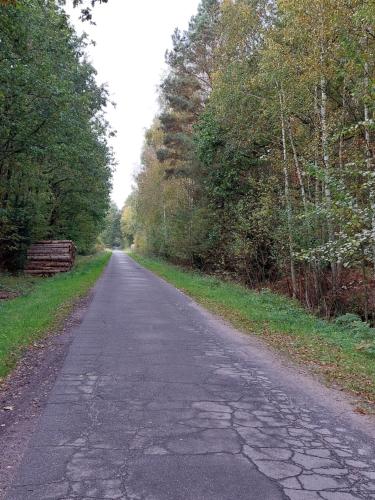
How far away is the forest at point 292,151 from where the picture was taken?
34.3ft

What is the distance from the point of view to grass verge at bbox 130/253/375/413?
7309 millimetres

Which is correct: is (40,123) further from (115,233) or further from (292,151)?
(115,233)

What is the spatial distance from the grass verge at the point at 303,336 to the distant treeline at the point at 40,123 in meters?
7.36

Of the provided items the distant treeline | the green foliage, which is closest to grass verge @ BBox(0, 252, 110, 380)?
the distant treeline

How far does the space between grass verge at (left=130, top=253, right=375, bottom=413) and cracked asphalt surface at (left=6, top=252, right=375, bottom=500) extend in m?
0.81

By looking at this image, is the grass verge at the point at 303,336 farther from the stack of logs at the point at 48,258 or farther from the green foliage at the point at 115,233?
the green foliage at the point at 115,233

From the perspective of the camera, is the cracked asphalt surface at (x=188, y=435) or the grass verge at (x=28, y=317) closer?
the cracked asphalt surface at (x=188, y=435)

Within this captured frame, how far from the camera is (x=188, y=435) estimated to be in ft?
15.2

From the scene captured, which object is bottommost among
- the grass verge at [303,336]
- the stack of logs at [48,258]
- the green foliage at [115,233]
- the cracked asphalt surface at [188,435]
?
the grass verge at [303,336]

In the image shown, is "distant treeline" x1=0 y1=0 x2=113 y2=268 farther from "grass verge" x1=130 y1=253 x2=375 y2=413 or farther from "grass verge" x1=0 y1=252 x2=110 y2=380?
"grass verge" x1=130 y1=253 x2=375 y2=413

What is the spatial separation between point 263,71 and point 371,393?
1246cm

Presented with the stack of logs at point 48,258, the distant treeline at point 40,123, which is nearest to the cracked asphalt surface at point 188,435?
the distant treeline at point 40,123

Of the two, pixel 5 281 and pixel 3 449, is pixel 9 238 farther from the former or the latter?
pixel 3 449

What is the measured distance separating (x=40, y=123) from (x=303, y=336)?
12007 mm
